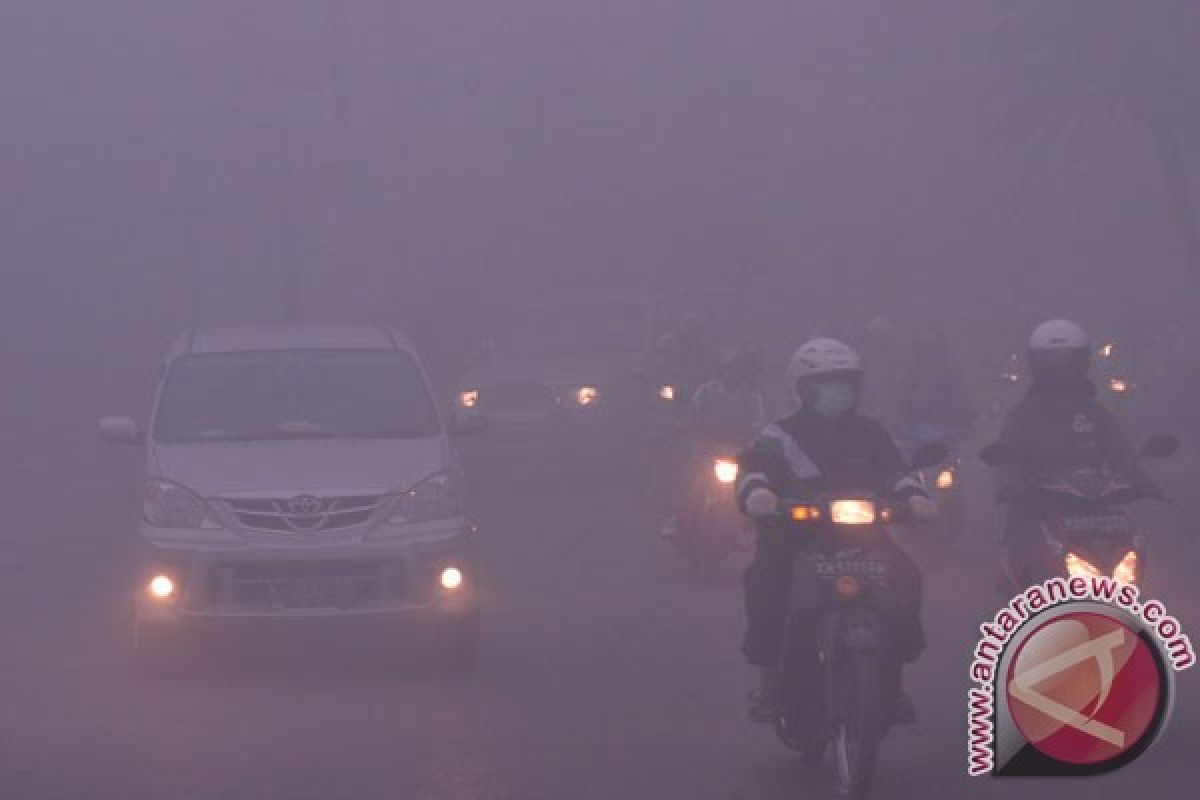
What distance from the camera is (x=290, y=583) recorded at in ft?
37.6

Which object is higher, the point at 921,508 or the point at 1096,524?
the point at 1096,524

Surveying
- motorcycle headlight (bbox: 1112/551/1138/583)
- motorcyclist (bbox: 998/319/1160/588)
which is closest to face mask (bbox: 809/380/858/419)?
motorcyclist (bbox: 998/319/1160/588)

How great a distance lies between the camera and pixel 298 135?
167 ft

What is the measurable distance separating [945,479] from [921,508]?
27.7ft

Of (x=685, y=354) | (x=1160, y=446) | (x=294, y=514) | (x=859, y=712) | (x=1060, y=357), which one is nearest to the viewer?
(x=859, y=712)

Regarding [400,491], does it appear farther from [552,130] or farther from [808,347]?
[552,130]

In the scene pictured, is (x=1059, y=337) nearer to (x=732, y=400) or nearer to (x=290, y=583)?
(x=290, y=583)

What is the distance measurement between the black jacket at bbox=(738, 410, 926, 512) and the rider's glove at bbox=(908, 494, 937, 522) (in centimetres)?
8

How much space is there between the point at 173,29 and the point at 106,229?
235 inches

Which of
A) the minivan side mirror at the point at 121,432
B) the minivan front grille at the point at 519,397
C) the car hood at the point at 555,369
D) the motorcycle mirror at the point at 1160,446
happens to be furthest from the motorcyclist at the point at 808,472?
the car hood at the point at 555,369

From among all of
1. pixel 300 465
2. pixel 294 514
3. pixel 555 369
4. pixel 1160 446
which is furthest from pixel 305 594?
pixel 555 369

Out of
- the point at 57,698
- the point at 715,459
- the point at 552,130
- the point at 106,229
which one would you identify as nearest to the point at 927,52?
the point at 552,130

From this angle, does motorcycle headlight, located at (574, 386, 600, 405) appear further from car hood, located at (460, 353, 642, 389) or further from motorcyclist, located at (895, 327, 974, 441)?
motorcyclist, located at (895, 327, 974, 441)

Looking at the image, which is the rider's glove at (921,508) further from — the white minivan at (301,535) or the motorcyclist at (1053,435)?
the white minivan at (301,535)
